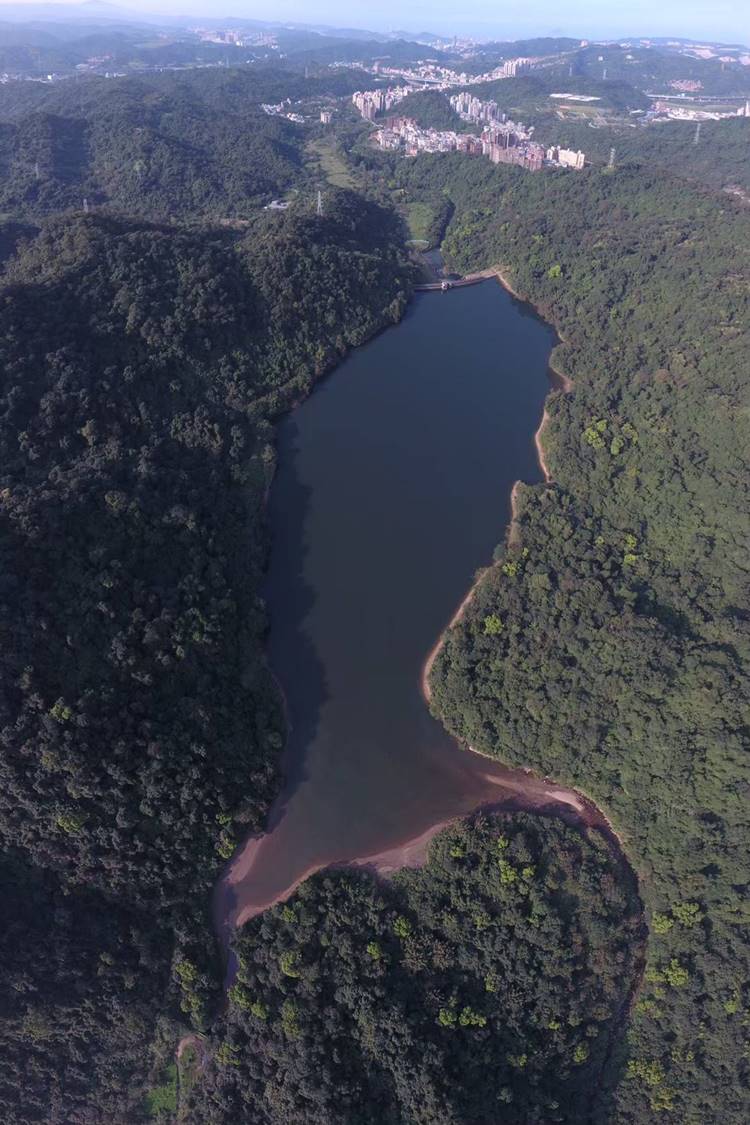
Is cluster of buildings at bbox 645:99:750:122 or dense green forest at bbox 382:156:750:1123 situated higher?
cluster of buildings at bbox 645:99:750:122

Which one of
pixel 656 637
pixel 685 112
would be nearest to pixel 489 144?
pixel 685 112

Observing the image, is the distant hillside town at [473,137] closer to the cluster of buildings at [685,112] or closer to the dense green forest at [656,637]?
the cluster of buildings at [685,112]

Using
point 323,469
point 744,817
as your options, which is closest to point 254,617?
point 323,469

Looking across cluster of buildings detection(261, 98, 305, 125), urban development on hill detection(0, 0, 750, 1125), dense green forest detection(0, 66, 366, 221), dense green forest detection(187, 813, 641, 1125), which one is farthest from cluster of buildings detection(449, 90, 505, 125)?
dense green forest detection(187, 813, 641, 1125)

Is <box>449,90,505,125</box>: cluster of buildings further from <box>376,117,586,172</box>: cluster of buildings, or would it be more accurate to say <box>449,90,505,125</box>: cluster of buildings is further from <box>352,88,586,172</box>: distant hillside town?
<box>376,117,586,172</box>: cluster of buildings

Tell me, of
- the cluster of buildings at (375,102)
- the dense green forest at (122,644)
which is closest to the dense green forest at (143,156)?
the cluster of buildings at (375,102)

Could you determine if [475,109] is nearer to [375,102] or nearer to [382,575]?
[375,102]
